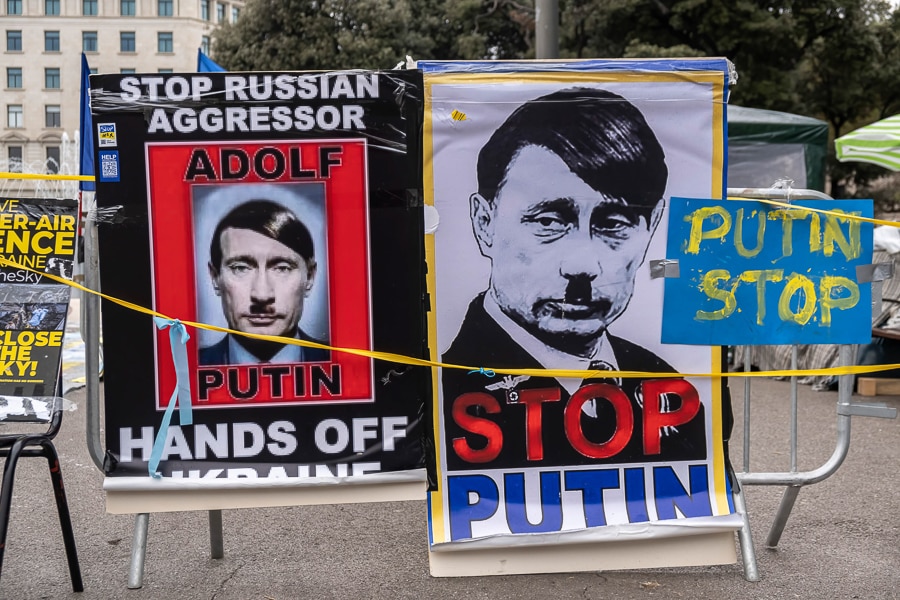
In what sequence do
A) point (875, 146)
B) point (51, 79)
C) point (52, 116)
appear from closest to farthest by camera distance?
1. point (875, 146)
2. point (52, 116)
3. point (51, 79)

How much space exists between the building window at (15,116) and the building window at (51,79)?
9.09 ft

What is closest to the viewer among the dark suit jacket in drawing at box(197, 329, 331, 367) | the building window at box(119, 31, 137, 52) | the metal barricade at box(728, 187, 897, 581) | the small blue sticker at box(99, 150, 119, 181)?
the small blue sticker at box(99, 150, 119, 181)

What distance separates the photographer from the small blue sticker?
354cm

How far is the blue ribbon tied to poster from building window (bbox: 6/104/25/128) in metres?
81.2

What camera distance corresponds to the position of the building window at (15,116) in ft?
250

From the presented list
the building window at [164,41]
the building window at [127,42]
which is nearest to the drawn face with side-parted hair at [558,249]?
the building window at [164,41]

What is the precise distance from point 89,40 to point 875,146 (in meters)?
80.6

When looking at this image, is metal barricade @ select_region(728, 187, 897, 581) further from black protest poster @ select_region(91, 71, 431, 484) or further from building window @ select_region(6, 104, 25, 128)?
building window @ select_region(6, 104, 25, 128)

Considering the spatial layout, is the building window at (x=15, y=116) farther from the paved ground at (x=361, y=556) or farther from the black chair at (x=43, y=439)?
the black chair at (x=43, y=439)

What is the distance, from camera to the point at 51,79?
7644 centimetres

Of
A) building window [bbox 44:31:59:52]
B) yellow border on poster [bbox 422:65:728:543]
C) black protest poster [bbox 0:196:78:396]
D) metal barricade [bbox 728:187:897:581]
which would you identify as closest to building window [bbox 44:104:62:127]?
building window [bbox 44:31:59:52]

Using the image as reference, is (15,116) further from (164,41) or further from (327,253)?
(327,253)

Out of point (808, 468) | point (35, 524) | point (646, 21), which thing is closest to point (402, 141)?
point (35, 524)

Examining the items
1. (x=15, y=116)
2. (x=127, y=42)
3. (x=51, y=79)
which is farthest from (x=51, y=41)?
(x=127, y=42)
